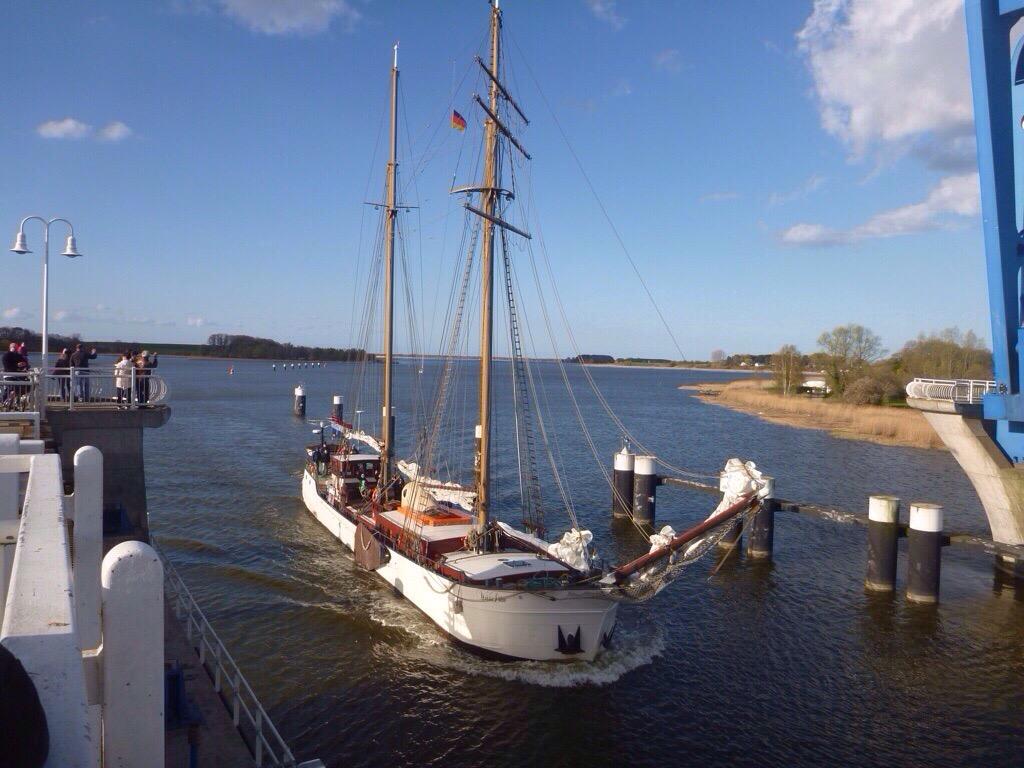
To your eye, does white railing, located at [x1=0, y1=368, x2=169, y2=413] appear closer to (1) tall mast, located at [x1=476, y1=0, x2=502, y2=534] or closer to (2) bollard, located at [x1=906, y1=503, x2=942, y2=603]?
(1) tall mast, located at [x1=476, y1=0, x2=502, y2=534]

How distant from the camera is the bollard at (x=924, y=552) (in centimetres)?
1811

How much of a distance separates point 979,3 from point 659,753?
2060 cm

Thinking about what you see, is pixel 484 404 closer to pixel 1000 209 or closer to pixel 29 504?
pixel 29 504

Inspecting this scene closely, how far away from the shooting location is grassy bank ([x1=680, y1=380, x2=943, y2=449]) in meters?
49.2

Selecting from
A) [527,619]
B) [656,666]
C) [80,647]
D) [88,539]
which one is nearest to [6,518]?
[88,539]

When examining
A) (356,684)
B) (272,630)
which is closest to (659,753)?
(356,684)

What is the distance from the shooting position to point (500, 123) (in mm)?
17484

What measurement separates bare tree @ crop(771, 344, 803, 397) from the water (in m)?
58.8

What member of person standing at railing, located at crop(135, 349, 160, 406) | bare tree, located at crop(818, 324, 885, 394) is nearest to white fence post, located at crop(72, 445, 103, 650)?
person standing at railing, located at crop(135, 349, 160, 406)

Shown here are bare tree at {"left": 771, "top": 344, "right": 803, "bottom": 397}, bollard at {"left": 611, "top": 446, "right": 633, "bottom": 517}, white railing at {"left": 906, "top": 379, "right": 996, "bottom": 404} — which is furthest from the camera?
bare tree at {"left": 771, "top": 344, "right": 803, "bottom": 397}

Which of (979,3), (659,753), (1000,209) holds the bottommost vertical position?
(659,753)

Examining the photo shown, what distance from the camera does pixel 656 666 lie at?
1491 centimetres

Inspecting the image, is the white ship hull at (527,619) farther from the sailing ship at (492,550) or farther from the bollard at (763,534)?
the bollard at (763,534)

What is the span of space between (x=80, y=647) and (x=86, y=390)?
14.9m
